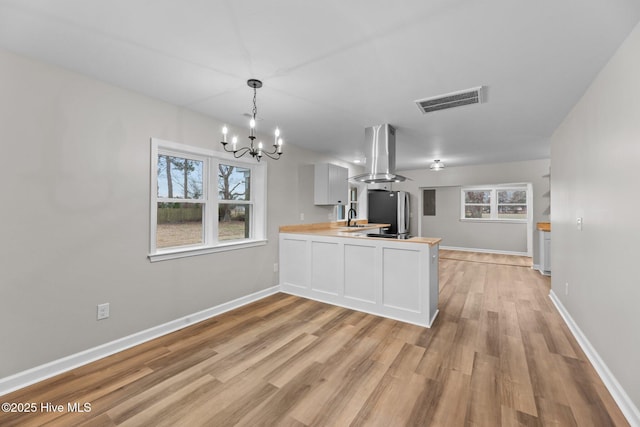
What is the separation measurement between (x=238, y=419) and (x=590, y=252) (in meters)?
3.00

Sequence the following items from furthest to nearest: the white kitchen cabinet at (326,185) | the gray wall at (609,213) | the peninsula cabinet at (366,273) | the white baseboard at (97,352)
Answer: the white kitchen cabinet at (326,185) → the peninsula cabinet at (366,273) → the white baseboard at (97,352) → the gray wall at (609,213)

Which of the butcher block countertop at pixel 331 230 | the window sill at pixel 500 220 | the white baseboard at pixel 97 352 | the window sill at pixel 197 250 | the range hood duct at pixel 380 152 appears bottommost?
the white baseboard at pixel 97 352

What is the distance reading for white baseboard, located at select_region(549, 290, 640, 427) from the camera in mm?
1578

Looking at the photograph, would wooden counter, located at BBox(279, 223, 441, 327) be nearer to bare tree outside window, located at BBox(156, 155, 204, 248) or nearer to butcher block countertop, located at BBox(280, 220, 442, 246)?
butcher block countertop, located at BBox(280, 220, 442, 246)

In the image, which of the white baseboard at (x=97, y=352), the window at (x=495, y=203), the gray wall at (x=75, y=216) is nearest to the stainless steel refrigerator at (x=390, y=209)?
the window at (x=495, y=203)

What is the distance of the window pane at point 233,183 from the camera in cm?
349

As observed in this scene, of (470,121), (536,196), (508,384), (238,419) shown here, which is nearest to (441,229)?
(536,196)

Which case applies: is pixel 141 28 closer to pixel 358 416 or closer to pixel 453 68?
pixel 453 68

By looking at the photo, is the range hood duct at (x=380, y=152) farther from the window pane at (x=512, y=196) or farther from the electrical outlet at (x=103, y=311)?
the window pane at (x=512, y=196)

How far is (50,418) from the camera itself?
64.9 inches

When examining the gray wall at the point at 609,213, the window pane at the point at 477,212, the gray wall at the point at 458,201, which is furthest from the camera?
the window pane at the point at 477,212

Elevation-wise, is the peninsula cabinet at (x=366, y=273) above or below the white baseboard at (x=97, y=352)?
above

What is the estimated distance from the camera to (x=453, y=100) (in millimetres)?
2648

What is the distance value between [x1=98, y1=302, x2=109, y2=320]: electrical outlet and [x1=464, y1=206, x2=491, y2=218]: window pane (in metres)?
8.36
